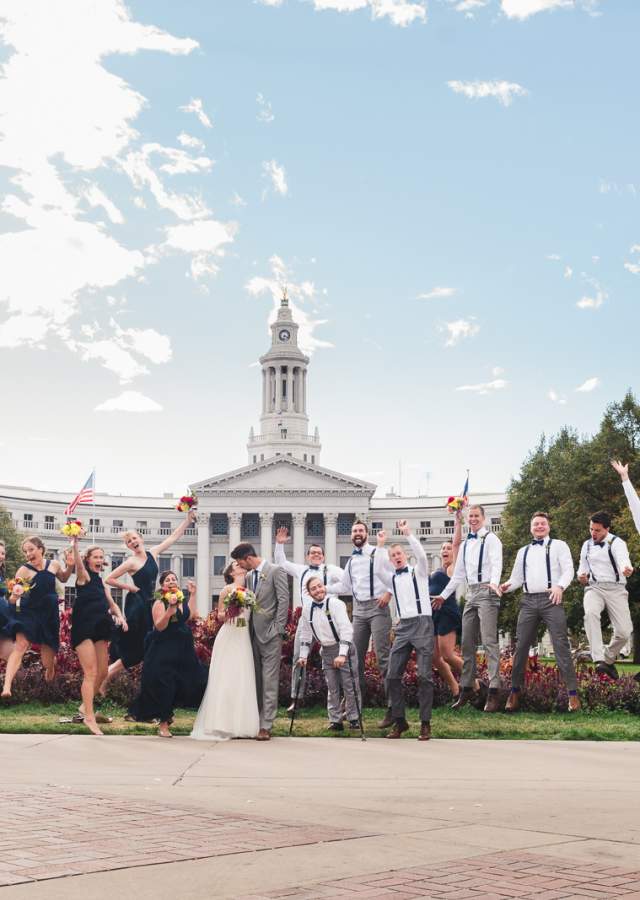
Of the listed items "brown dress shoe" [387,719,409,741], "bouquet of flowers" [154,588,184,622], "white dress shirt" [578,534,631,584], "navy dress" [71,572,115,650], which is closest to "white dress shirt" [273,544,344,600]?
"bouquet of flowers" [154,588,184,622]

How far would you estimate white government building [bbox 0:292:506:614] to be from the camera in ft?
362

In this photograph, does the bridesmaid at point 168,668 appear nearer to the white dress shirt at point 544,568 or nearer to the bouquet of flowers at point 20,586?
the bouquet of flowers at point 20,586

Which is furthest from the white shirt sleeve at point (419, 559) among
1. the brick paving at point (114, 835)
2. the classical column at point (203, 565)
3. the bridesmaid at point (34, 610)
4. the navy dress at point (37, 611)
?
the classical column at point (203, 565)

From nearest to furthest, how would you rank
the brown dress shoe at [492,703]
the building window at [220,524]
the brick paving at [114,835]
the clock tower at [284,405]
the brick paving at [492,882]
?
the brick paving at [492,882] → the brick paving at [114,835] → the brown dress shoe at [492,703] → the building window at [220,524] → the clock tower at [284,405]

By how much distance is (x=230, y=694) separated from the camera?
1295 cm

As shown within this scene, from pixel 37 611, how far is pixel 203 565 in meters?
97.4

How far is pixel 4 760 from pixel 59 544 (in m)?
110

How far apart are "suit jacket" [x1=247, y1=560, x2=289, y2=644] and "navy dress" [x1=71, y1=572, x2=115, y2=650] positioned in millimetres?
1860

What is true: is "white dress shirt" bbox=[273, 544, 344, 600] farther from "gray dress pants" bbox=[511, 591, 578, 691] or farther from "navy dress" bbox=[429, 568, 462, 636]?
"gray dress pants" bbox=[511, 591, 578, 691]

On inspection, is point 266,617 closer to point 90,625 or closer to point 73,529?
point 90,625

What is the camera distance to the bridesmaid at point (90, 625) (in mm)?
13047

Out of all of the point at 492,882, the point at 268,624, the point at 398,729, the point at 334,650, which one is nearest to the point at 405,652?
the point at 398,729

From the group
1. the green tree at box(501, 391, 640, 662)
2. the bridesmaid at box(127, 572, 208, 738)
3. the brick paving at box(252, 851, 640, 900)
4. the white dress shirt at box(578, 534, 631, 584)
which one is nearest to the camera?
the brick paving at box(252, 851, 640, 900)

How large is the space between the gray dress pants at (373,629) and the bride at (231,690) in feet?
7.05
